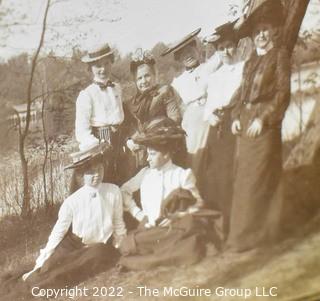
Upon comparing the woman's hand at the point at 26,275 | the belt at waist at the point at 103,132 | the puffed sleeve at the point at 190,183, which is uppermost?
the belt at waist at the point at 103,132

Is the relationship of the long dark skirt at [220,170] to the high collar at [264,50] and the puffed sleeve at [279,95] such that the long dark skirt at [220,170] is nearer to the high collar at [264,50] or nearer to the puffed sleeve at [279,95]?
the puffed sleeve at [279,95]

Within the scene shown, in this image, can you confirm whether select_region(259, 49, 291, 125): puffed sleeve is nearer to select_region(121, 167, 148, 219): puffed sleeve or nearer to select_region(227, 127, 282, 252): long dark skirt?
select_region(227, 127, 282, 252): long dark skirt

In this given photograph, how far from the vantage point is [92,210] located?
3963mm

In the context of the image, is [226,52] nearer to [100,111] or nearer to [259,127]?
[259,127]

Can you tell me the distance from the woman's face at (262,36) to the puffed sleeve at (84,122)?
45.3 inches

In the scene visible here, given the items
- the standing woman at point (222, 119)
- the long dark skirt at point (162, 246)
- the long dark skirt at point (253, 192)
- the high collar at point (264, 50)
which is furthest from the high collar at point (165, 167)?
the high collar at point (264, 50)

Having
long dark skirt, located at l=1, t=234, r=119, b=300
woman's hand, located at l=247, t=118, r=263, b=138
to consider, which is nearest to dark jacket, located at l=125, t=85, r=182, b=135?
woman's hand, located at l=247, t=118, r=263, b=138

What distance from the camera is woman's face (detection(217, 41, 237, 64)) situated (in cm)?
409

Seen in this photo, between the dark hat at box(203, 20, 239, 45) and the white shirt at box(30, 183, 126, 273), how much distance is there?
44.0 inches

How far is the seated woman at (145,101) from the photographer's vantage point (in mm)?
4012

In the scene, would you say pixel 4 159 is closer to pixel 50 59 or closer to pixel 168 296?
pixel 50 59

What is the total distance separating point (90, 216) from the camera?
3961 mm

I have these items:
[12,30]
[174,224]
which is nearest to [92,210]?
[174,224]

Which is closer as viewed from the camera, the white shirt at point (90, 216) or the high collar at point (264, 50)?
the white shirt at point (90, 216)
